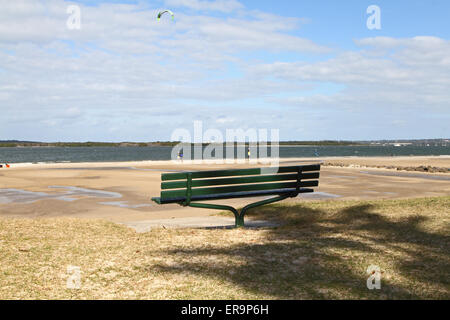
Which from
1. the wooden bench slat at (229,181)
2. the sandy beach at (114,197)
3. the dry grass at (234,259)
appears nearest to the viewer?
the dry grass at (234,259)

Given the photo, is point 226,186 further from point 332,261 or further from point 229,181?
point 332,261

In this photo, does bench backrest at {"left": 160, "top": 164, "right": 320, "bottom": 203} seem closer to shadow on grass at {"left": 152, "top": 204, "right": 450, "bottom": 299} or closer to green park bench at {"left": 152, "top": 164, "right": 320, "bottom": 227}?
green park bench at {"left": 152, "top": 164, "right": 320, "bottom": 227}

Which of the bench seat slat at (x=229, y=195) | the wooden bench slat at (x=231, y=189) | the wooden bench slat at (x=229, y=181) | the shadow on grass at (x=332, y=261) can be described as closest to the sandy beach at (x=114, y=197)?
the bench seat slat at (x=229, y=195)

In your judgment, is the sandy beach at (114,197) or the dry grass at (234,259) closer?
the dry grass at (234,259)

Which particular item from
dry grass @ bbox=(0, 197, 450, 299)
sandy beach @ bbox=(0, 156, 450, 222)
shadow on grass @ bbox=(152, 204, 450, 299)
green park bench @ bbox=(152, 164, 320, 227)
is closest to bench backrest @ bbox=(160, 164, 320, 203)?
green park bench @ bbox=(152, 164, 320, 227)

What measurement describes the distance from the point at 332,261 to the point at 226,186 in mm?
3779

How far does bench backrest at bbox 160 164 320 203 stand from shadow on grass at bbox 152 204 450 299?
1068mm

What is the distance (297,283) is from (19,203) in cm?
1229

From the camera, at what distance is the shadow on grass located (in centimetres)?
543

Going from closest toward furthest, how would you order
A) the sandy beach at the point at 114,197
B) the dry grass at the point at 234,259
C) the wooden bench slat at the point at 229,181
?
the dry grass at the point at 234,259
the wooden bench slat at the point at 229,181
the sandy beach at the point at 114,197

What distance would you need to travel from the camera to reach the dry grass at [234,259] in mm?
5387

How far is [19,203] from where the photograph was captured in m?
14.9

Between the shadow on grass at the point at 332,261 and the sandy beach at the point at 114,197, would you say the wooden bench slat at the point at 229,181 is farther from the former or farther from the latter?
the sandy beach at the point at 114,197
